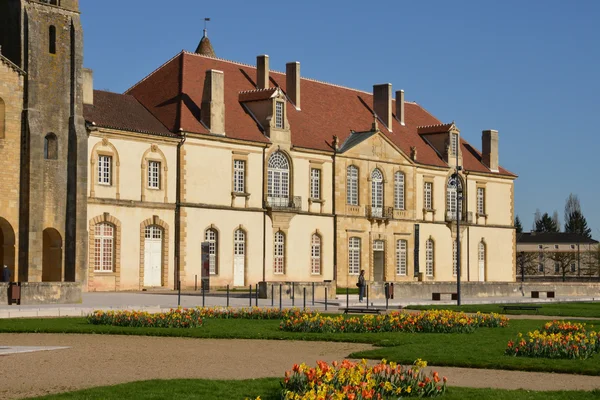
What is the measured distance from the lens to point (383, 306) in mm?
39969

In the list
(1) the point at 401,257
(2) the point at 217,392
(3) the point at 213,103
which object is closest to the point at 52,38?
(3) the point at 213,103

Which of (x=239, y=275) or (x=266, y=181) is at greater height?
(x=266, y=181)

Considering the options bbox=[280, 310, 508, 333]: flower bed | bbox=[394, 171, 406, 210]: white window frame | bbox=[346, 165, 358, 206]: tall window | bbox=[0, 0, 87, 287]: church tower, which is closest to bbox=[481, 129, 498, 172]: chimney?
bbox=[394, 171, 406, 210]: white window frame

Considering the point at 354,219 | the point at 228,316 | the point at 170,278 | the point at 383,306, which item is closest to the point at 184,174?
the point at 170,278

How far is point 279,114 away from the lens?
59.8 m

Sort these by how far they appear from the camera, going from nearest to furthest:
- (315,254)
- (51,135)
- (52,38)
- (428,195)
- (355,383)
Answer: (355,383)
(51,135)
(52,38)
(315,254)
(428,195)

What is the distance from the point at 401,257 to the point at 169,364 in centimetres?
5025

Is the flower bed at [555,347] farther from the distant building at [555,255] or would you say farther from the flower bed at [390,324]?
the distant building at [555,255]

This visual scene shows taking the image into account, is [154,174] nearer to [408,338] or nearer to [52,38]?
[52,38]

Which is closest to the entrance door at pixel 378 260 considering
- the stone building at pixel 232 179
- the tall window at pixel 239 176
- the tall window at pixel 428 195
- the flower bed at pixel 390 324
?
the stone building at pixel 232 179

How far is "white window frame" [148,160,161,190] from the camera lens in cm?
5328

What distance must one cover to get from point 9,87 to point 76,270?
8040 millimetres

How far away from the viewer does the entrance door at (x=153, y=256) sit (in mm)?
52653

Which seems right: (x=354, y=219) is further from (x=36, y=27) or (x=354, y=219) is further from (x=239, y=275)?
(x=36, y=27)
